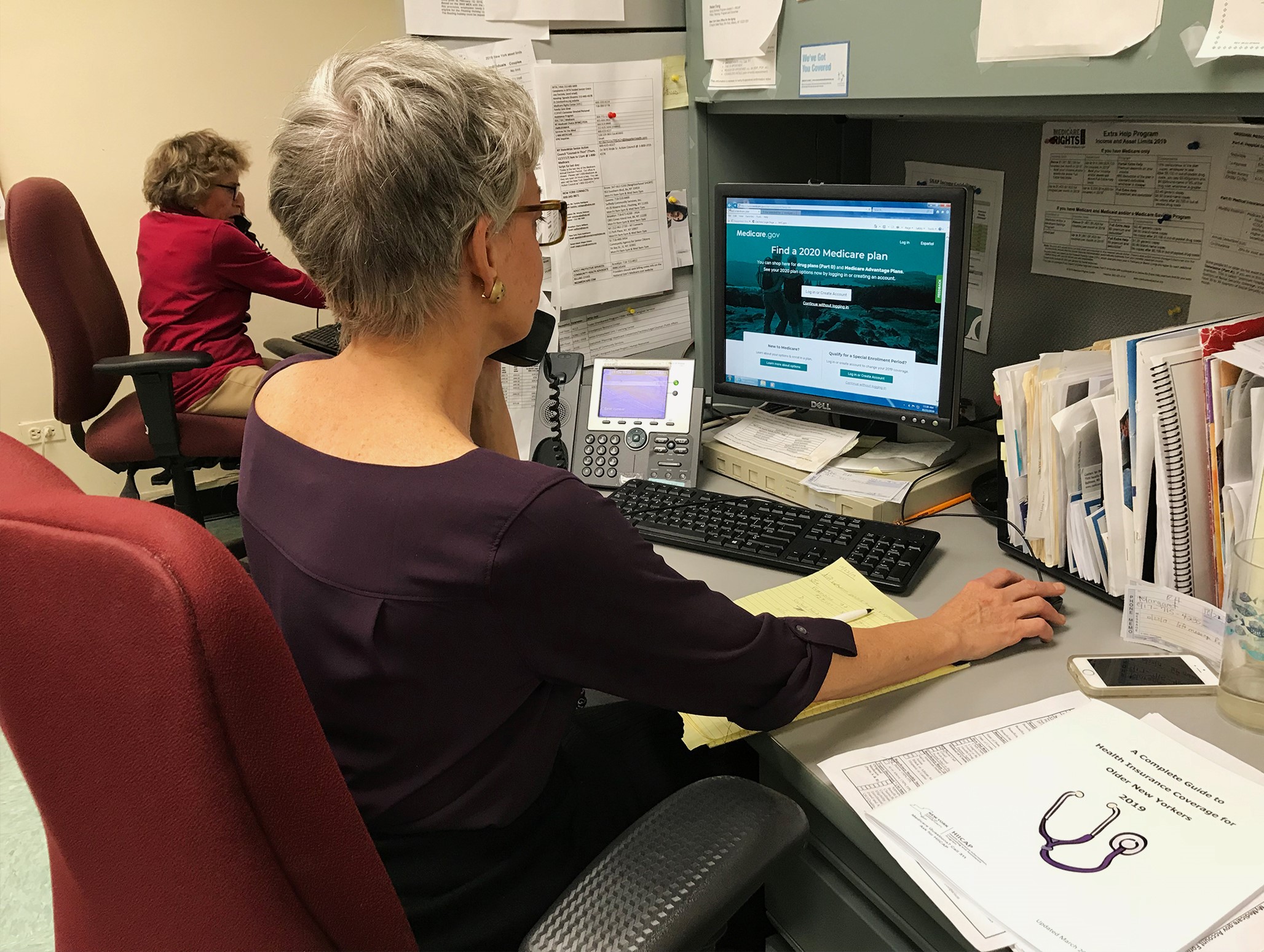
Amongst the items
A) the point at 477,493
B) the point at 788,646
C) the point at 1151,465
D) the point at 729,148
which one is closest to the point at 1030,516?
the point at 1151,465

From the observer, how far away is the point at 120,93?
3.01 meters

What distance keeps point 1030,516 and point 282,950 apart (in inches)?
36.8

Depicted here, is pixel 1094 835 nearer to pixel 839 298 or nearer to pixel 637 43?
pixel 839 298

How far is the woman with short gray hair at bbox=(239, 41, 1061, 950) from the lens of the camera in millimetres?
737

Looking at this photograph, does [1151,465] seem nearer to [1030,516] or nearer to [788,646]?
[1030,516]

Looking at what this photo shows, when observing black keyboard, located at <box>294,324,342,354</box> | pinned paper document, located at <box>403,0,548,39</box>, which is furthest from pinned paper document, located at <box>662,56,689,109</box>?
black keyboard, located at <box>294,324,342,354</box>

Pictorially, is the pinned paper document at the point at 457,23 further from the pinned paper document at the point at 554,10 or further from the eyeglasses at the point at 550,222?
the eyeglasses at the point at 550,222

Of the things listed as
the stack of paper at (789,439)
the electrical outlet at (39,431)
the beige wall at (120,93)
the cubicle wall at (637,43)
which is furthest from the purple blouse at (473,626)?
the electrical outlet at (39,431)

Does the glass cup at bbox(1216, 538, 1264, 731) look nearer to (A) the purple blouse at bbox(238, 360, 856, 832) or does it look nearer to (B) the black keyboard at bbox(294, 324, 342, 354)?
(A) the purple blouse at bbox(238, 360, 856, 832)

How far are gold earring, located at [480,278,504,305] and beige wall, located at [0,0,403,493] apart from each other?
2.29 meters

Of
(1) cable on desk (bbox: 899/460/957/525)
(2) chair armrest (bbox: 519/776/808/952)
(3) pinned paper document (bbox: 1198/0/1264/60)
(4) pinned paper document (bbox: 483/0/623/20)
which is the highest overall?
(4) pinned paper document (bbox: 483/0/623/20)

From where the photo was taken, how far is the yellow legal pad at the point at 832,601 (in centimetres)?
95

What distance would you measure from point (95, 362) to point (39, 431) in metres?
0.94

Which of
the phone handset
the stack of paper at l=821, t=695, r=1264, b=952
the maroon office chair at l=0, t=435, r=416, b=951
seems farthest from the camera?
the phone handset
